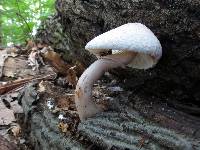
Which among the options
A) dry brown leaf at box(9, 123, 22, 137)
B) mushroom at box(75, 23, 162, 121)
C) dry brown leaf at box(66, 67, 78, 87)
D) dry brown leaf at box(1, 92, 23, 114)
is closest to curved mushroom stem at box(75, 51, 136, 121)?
mushroom at box(75, 23, 162, 121)

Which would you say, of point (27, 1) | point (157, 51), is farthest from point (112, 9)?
point (27, 1)

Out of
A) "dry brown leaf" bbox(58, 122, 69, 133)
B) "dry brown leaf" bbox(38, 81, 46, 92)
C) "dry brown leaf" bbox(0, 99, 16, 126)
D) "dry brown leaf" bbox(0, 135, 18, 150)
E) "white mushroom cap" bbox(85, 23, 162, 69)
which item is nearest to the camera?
"white mushroom cap" bbox(85, 23, 162, 69)

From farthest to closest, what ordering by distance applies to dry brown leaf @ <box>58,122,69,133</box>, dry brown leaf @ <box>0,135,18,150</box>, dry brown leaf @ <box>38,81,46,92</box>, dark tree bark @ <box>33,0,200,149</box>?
dry brown leaf @ <box>38,81,46,92</box>
dry brown leaf @ <box>0,135,18,150</box>
dry brown leaf @ <box>58,122,69,133</box>
dark tree bark @ <box>33,0,200,149</box>

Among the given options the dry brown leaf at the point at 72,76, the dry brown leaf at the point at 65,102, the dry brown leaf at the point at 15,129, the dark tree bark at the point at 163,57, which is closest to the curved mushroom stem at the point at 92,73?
the dark tree bark at the point at 163,57

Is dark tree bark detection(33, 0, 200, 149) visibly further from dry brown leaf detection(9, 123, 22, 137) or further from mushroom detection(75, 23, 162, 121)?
dry brown leaf detection(9, 123, 22, 137)

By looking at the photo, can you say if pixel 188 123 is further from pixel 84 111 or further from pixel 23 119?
pixel 23 119

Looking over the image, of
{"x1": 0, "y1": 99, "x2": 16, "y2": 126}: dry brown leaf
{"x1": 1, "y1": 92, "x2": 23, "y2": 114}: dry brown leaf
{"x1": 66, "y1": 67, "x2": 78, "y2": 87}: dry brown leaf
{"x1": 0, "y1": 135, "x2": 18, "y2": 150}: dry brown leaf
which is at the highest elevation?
{"x1": 66, "y1": 67, "x2": 78, "y2": 87}: dry brown leaf
